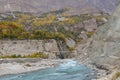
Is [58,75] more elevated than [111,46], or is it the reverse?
[111,46]

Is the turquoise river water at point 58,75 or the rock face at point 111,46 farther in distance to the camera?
the rock face at point 111,46

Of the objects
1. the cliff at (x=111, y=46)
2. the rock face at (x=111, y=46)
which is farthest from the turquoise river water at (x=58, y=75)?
the rock face at (x=111, y=46)

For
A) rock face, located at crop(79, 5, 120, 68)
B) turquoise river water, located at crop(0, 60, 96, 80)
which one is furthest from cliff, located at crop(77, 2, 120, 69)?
turquoise river water, located at crop(0, 60, 96, 80)

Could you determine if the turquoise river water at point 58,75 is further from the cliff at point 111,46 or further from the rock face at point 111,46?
the rock face at point 111,46

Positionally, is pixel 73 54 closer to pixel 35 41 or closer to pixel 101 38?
pixel 35 41

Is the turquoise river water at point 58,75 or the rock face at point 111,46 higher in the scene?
the rock face at point 111,46

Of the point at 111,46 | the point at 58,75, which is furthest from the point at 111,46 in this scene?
the point at 58,75

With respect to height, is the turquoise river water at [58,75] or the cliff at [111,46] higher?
the cliff at [111,46]

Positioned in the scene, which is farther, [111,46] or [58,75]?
[111,46]

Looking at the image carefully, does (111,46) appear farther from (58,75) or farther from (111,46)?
(58,75)

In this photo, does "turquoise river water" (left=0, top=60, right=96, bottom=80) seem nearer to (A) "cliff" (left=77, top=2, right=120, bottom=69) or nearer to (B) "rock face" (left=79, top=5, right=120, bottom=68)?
(A) "cliff" (left=77, top=2, right=120, bottom=69)

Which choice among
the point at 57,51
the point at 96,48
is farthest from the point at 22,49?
the point at 96,48
